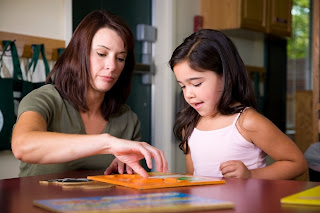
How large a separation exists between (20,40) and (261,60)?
2717 millimetres

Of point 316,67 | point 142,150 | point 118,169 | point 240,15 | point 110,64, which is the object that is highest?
point 240,15

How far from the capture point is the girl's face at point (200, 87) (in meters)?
1.78

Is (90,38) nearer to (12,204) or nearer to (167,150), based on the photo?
(12,204)

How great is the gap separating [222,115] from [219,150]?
0.14 meters

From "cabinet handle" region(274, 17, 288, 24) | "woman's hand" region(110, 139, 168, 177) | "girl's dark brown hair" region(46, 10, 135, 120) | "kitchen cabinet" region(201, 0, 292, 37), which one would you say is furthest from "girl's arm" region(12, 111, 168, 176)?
"cabinet handle" region(274, 17, 288, 24)

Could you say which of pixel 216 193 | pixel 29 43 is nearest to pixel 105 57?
pixel 216 193

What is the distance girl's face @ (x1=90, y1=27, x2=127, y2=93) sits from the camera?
1.83m

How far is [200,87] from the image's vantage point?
1.79 meters

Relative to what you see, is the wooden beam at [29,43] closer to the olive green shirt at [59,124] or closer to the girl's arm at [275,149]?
the olive green shirt at [59,124]

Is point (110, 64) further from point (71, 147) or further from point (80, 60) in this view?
point (71, 147)

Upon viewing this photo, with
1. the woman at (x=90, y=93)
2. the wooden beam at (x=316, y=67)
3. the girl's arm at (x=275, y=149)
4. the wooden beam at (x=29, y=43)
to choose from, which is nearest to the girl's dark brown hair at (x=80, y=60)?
the woman at (x=90, y=93)

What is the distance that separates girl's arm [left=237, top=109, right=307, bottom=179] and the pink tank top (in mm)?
59

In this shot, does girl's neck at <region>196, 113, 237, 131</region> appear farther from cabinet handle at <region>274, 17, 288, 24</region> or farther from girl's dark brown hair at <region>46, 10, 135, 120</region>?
cabinet handle at <region>274, 17, 288, 24</region>

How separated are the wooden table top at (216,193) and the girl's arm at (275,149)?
0.35 meters
